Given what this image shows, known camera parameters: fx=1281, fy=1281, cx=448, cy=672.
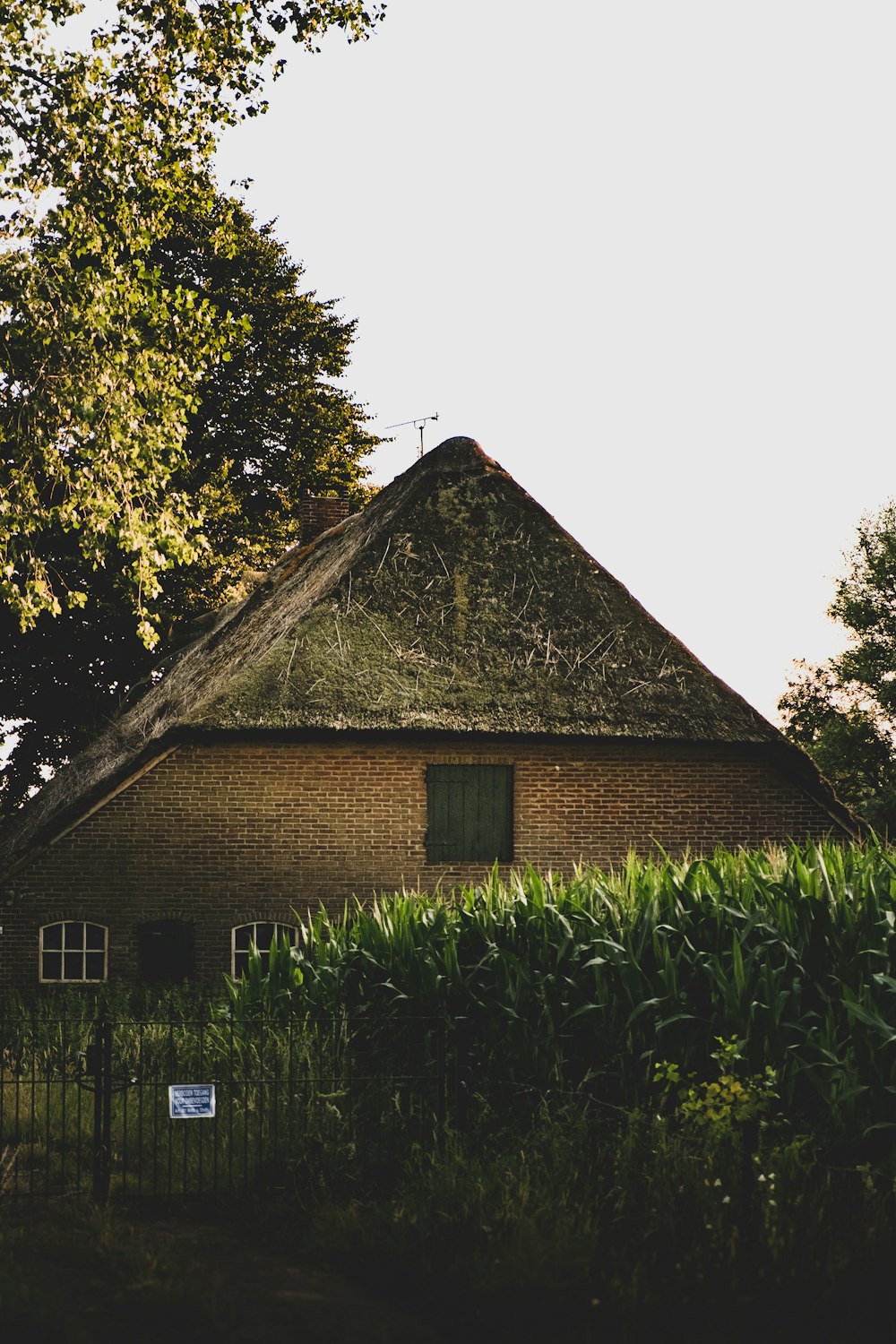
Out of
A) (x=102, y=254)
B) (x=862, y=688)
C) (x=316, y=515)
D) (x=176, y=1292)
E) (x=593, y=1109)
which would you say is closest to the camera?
(x=176, y=1292)

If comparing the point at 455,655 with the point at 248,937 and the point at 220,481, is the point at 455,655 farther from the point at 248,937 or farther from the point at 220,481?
the point at 220,481

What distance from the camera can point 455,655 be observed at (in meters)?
18.5

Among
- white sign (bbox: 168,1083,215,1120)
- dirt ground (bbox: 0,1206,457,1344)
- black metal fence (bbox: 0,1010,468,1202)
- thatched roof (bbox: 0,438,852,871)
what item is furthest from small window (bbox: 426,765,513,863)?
dirt ground (bbox: 0,1206,457,1344)

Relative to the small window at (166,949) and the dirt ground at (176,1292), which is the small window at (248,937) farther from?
the dirt ground at (176,1292)

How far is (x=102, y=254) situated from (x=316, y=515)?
1170cm

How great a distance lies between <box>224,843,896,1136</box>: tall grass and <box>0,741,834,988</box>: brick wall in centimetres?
759

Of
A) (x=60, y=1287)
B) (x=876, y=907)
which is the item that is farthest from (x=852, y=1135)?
(x=60, y=1287)

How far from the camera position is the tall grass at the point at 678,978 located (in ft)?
25.8

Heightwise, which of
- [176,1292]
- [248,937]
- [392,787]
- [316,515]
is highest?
[316,515]

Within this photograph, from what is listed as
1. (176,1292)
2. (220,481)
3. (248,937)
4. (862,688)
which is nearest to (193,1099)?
(176,1292)

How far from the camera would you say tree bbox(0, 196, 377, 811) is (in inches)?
1084

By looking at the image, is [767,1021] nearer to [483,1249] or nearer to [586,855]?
[483,1249]

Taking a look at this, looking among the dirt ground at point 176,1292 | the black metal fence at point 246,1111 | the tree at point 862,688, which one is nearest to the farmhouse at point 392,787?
the black metal fence at point 246,1111

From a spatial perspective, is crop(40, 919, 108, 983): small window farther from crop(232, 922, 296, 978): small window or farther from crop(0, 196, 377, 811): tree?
crop(0, 196, 377, 811): tree
